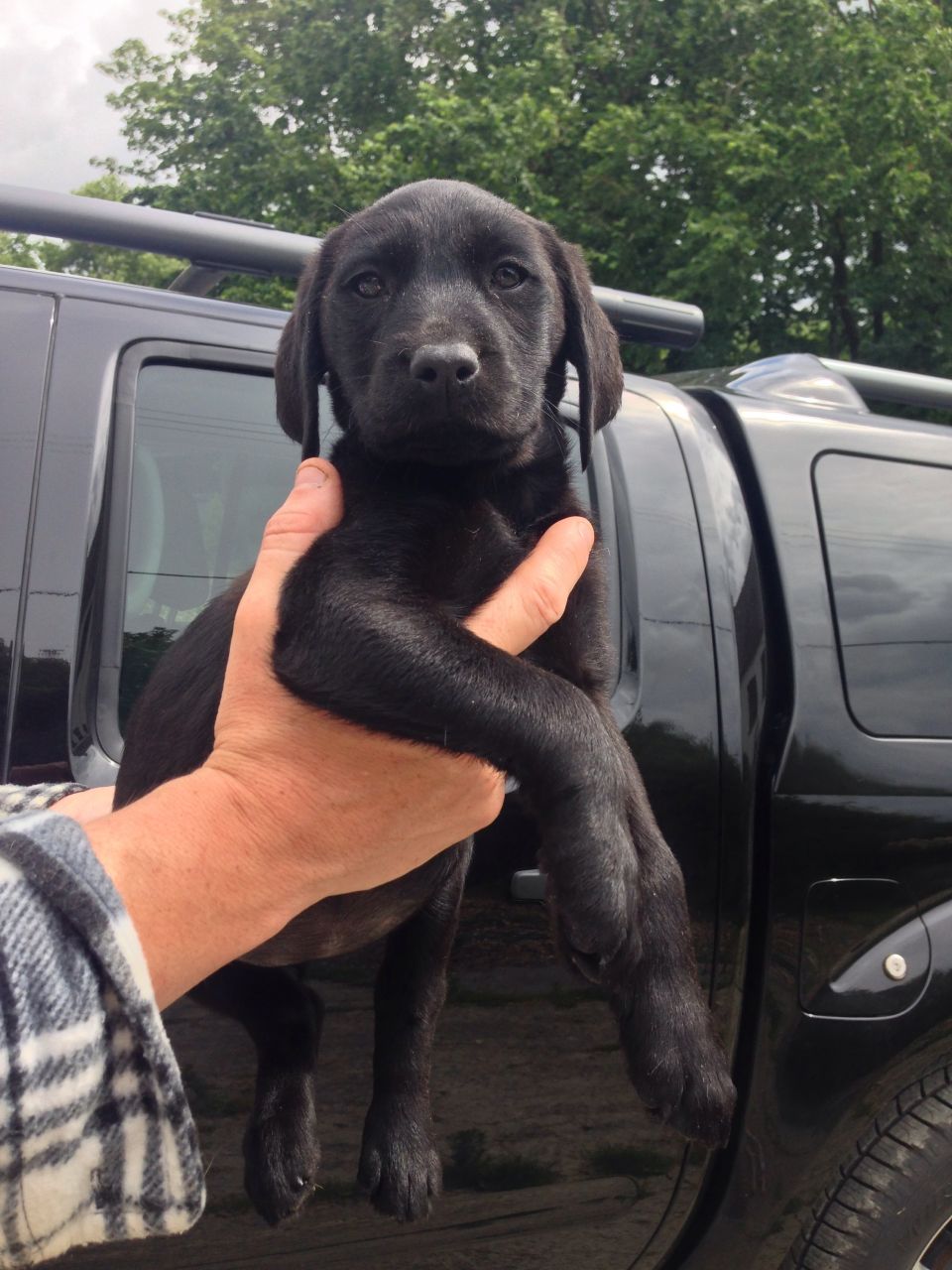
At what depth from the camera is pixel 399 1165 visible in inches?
80.3

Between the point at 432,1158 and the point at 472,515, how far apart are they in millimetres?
1201

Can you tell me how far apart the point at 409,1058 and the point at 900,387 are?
2.54 metres

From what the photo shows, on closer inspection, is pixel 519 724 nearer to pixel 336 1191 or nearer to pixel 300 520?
pixel 300 520

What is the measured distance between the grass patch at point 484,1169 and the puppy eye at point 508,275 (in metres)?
1.69

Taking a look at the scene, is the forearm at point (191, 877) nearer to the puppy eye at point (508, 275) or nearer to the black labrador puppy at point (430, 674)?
the black labrador puppy at point (430, 674)

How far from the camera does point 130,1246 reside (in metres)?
1.94

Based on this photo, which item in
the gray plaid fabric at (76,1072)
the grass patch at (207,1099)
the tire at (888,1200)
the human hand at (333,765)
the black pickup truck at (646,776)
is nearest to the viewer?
the gray plaid fabric at (76,1072)

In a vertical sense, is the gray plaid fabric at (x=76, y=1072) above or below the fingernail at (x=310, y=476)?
below

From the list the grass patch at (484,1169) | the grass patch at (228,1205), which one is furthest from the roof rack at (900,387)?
the grass patch at (228,1205)

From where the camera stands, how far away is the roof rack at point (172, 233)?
2475 mm

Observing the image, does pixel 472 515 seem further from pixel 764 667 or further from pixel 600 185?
pixel 600 185

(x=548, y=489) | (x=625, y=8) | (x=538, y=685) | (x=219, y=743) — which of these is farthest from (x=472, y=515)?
(x=625, y=8)

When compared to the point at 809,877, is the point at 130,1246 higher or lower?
lower

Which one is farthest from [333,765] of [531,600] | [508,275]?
[508,275]
